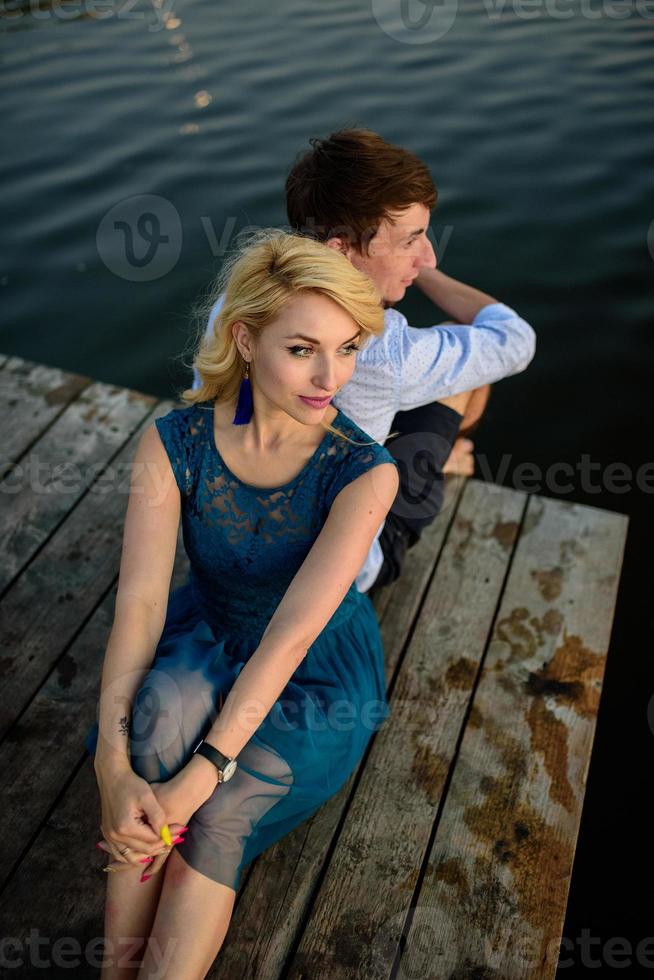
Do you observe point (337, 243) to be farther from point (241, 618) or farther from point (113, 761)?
point (113, 761)

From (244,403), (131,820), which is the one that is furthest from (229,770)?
(244,403)

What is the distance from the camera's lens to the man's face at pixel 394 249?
2.11 m

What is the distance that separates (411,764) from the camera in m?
2.10

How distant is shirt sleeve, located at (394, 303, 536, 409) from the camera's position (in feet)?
7.12

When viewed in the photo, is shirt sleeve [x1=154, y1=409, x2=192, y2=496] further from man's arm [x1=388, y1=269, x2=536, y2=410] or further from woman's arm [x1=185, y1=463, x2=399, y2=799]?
man's arm [x1=388, y1=269, x2=536, y2=410]

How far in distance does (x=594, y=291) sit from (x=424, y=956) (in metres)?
3.71

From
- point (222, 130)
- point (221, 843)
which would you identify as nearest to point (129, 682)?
point (221, 843)

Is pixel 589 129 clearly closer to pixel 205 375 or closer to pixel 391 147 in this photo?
pixel 391 147

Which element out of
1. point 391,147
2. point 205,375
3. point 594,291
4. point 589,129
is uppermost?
point 391,147

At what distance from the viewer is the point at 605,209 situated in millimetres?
5098

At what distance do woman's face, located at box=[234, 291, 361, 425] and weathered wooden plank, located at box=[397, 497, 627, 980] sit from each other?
97 cm

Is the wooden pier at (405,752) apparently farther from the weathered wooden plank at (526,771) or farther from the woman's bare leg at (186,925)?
the woman's bare leg at (186,925)

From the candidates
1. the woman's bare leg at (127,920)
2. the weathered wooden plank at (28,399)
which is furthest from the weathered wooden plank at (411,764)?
the weathered wooden plank at (28,399)

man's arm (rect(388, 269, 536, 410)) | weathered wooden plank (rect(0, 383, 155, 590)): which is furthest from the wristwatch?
weathered wooden plank (rect(0, 383, 155, 590))
